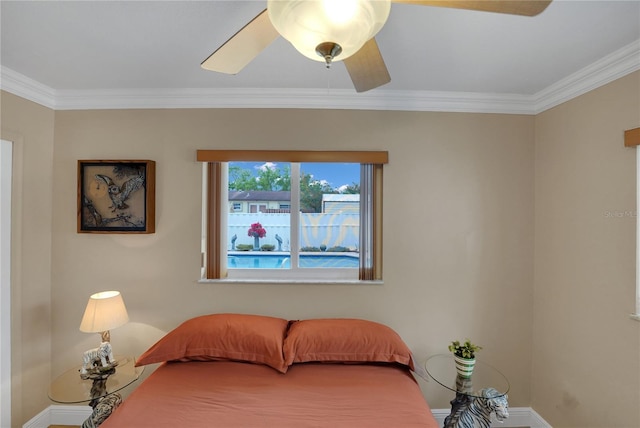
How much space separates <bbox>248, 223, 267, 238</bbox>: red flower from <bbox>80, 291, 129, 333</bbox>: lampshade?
1042mm

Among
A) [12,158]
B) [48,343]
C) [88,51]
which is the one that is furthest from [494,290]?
[12,158]

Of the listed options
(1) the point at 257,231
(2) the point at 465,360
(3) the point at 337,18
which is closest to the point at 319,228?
(1) the point at 257,231

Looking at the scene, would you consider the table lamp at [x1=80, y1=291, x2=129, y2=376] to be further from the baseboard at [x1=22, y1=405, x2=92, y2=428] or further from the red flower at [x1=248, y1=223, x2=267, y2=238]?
the red flower at [x1=248, y1=223, x2=267, y2=238]

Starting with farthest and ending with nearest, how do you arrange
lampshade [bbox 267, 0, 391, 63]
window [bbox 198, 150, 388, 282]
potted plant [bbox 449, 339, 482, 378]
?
window [bbox 198, 150, 388, 282] → potted plant [bbox 449, 339, 482, 378] → lampshade [bbox 267, 0, 391, 63]

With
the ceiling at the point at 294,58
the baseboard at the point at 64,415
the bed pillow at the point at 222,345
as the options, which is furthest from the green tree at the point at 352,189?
the baseboard at the point at 64,415

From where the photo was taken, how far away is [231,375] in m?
1.77

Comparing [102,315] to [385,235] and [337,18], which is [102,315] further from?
[337,18]

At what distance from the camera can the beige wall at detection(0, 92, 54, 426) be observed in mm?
2139

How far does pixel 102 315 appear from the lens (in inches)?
78.3

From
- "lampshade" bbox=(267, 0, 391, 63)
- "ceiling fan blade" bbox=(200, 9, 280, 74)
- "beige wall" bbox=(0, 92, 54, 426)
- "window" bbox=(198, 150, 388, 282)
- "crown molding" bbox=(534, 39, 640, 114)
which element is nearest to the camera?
"lampshade" bbox=(267, 0, 391, 63)

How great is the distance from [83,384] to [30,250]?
1.09m

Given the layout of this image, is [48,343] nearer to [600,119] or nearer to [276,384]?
[276,384]

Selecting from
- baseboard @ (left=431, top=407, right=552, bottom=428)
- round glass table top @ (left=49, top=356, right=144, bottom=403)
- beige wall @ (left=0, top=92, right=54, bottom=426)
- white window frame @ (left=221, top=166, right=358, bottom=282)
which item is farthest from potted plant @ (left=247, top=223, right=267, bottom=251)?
baseboard @ (left=431, top=407, right=552, bottom=428)

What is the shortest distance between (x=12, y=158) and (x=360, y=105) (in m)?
2.51
